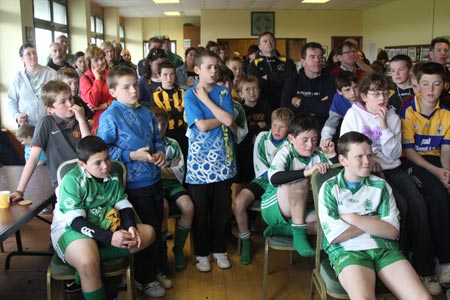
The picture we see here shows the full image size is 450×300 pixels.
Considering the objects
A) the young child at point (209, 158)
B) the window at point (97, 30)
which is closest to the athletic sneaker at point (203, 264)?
the young child at point (209, 158)

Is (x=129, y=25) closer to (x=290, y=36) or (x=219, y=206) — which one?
(x=290, y=36)

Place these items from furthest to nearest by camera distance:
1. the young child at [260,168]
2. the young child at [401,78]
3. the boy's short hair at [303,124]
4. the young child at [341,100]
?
the young child at [401,78] < the young child at [341,100] < the young child at [260,168] < the boy's short hair at [303,124]

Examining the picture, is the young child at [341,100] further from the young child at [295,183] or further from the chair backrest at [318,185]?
the chair backrest at [318,185]

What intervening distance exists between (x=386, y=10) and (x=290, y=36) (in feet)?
9.15

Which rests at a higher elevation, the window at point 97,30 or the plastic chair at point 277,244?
the window at point 97,30

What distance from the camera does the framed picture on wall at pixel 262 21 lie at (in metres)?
12.9

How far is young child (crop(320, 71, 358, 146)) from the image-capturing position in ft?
10.3

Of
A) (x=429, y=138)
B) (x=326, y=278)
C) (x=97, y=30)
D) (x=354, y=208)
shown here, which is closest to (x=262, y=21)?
(x=97, y=30)

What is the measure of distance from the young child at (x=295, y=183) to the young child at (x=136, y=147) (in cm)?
68

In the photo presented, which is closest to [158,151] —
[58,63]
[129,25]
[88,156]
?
[88,156]

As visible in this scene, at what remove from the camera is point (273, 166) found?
2.60 metres

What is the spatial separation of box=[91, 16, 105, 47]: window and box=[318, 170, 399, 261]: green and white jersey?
436 inches

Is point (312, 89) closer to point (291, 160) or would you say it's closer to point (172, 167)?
point (291, 160)

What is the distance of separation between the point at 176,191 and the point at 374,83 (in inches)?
57.3
